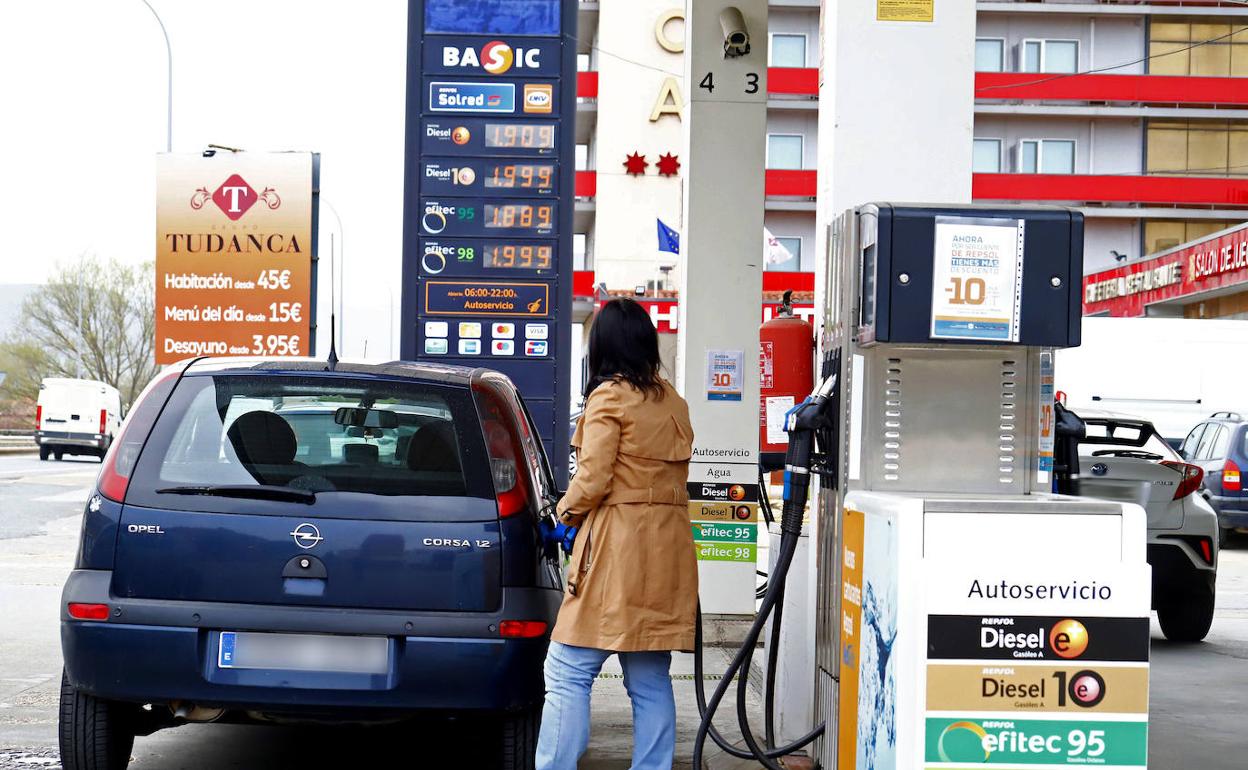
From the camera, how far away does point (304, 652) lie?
4789mm

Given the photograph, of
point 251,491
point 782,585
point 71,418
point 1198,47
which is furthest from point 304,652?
point 1198,47

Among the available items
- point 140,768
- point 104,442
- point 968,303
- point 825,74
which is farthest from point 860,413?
point 104,442

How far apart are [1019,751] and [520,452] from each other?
2.14 m

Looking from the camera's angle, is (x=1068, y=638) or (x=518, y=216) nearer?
(x=1068, y=638)

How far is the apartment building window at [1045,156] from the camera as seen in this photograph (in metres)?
47.5

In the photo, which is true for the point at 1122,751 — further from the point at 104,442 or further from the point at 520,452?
the point at 104,442

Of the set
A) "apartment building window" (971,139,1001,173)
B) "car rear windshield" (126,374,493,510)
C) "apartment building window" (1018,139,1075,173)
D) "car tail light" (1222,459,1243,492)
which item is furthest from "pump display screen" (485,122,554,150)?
"apartment building window" (1018,139,1075,173)

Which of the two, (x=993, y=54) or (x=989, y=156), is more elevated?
(x=993, y=54)

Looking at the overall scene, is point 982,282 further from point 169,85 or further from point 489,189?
point 169,85

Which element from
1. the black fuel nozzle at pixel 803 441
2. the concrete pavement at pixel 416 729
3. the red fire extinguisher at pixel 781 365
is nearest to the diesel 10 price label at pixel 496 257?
the red fire extinguisher at pixel 781 365

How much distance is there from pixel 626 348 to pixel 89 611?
1.94 metres

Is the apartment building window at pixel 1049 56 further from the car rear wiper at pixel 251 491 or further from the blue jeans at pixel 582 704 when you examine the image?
the car rear wiper at pixel 251 491

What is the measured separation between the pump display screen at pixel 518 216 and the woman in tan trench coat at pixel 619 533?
19.8ft

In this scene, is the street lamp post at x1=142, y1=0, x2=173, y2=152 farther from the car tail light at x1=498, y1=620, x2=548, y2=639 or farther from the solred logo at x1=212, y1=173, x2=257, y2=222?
the car tail light at x1=498, y1=620, x2=548, y2=639
